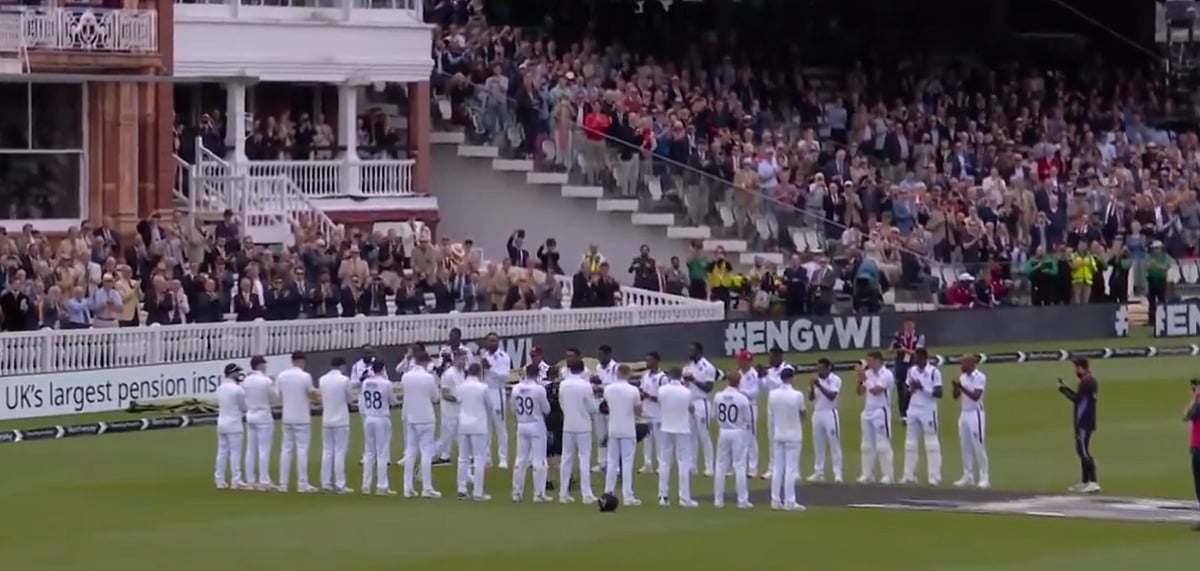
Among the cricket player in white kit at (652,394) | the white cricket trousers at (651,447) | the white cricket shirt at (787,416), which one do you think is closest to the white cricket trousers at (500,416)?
the white cricket trousers at (651,447)

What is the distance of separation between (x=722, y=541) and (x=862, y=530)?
1.56 meters

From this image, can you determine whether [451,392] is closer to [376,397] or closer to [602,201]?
[376,397]

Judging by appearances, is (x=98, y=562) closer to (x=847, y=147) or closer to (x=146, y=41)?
(x=146, y=41)

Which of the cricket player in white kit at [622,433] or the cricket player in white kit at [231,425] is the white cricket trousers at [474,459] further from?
the cricket player in white kit at [231,425]

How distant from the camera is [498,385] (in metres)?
33.5

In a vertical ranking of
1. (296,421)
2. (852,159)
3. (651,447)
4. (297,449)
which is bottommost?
(651,447)

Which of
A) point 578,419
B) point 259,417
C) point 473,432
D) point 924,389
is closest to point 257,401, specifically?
point 259,417

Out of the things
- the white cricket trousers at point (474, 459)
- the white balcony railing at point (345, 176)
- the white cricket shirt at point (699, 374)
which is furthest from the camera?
the white balcony railing at point (345, 176)

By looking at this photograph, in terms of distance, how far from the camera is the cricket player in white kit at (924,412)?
103ft

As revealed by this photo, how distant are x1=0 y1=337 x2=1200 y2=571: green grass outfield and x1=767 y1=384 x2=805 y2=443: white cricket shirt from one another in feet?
2.64

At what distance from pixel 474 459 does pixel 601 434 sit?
2.00 metres

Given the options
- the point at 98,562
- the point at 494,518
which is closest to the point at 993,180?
the point at 494,518

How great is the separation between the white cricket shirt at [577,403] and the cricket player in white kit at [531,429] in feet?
0.84

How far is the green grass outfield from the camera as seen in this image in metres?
25.1
